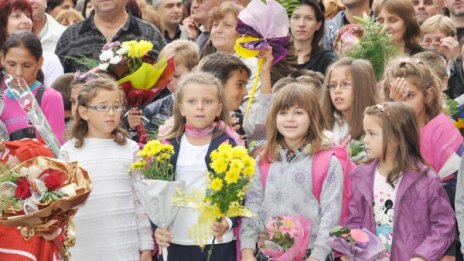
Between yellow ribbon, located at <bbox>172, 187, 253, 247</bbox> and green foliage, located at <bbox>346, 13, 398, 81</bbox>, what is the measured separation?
6.45 ft

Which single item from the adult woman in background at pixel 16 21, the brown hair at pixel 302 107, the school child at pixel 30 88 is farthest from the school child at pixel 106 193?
the adult woman in background at pixel 16 21

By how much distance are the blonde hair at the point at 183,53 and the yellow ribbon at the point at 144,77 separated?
1058mm

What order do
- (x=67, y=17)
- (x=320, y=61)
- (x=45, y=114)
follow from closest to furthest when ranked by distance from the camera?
1. (x=45, y=114)
2. (x=320, y=61)
3. (x=67, y=17)

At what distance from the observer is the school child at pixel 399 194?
26.0 feet

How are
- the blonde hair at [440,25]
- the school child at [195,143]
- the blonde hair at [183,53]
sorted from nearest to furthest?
the school child at [195,143] → the blonde hair at [183,53] → the blonde hair at [440,25]

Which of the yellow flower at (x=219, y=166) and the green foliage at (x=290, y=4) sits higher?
the green foliage at (x=290, y=4)

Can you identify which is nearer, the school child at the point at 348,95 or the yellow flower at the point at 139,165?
the yellow flower at the point at 139,165

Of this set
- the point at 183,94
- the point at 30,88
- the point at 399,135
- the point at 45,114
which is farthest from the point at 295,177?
the point at 30,88

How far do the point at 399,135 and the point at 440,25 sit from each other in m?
3.47

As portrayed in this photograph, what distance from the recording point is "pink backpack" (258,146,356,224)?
26.6 feet

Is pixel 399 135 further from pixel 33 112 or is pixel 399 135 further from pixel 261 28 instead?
pixel 33 112

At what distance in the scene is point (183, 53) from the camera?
1041cm

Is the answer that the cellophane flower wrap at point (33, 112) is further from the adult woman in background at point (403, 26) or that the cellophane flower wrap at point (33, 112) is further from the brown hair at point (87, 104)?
the adult woman in background at point (403, 26)

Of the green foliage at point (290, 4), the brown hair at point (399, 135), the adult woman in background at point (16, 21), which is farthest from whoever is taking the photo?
the adult woman in background at point (16, 21)
